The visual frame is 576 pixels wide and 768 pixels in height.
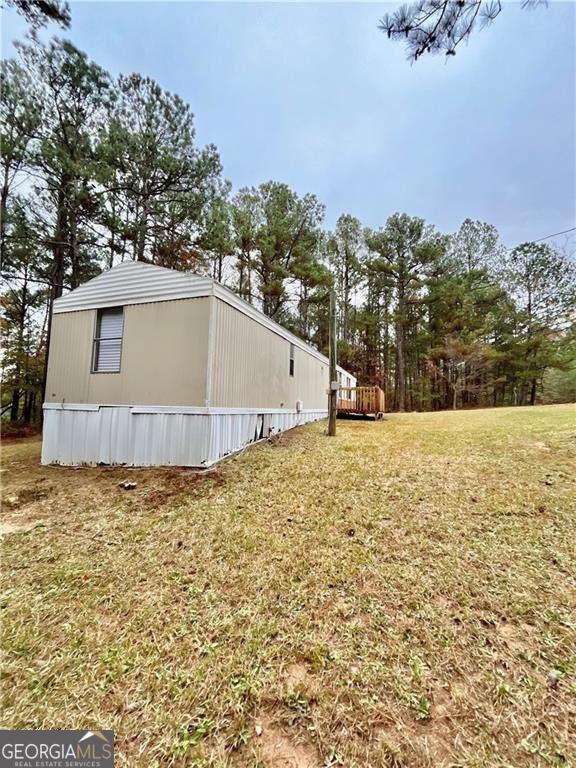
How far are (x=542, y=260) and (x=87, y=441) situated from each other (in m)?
26.3

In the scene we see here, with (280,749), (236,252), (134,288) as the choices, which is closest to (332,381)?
(134,288)

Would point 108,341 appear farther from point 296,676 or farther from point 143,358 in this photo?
point 296,676

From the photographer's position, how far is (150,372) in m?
6.04

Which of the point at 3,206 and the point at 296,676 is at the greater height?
the point at 3,206

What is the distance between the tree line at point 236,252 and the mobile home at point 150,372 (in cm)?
680

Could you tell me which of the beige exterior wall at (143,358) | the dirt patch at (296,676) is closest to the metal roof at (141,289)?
the beige exterior wall at (143,358)

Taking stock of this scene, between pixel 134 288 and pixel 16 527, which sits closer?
pixel 16 527

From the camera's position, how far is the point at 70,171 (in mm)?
10414

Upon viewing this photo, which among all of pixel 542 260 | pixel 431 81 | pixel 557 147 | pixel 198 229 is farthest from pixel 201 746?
pixel 542 260

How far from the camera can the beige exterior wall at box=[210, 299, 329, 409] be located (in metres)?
5.97

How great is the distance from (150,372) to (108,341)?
4.73 feet

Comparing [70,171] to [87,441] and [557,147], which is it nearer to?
[87,441]

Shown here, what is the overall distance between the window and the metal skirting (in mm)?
880

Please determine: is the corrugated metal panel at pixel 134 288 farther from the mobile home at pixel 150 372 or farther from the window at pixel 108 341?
the window at pixel 108 341
